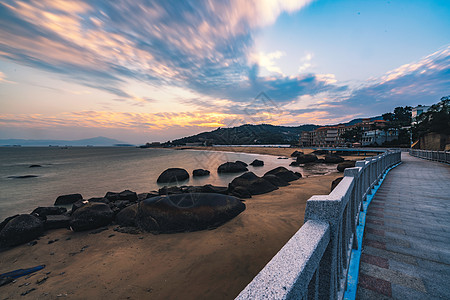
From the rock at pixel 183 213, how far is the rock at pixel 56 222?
362 centimetres

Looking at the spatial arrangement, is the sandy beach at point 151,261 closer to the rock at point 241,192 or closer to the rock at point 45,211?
the rock at point 45,211

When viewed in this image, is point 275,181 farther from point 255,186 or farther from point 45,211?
point 45,211

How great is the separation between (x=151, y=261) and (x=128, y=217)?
12.0 ft

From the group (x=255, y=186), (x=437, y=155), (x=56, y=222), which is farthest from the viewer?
(x=437, y=155)

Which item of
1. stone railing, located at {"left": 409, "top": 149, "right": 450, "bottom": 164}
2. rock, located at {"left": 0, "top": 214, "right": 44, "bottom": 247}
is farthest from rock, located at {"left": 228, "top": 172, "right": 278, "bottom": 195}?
stone railing, located at {"left": 409, "top": 149, "right": 450, "bottom": 164}

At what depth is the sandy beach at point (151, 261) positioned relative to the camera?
4.42 m

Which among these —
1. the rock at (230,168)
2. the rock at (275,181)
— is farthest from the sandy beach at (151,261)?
the rock at (230,168)

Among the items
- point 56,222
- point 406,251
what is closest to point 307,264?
point 406,251

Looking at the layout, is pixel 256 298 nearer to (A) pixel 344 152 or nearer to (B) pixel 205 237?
(B) pixel 205 237

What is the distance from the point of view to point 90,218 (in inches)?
317

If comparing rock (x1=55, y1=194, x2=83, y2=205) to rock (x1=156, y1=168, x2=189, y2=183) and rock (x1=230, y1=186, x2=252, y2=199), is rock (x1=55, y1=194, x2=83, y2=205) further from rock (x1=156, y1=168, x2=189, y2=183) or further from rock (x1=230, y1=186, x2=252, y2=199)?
rock (x1=230, y1=186, x2=252, y2=199)

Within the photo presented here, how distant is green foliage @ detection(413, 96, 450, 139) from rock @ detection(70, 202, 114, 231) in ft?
168

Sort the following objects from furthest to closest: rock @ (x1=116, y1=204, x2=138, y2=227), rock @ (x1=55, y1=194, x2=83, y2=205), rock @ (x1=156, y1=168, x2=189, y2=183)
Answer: rock @ (x1=156, y1=168, x2=189, y2=183) → rock @ (x1=55, y1=194, x2=83, y2=205) → rock @ (x1=116, y1=204, x2=138, y2=227)

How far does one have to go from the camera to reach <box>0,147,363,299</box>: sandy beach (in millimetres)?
4422
